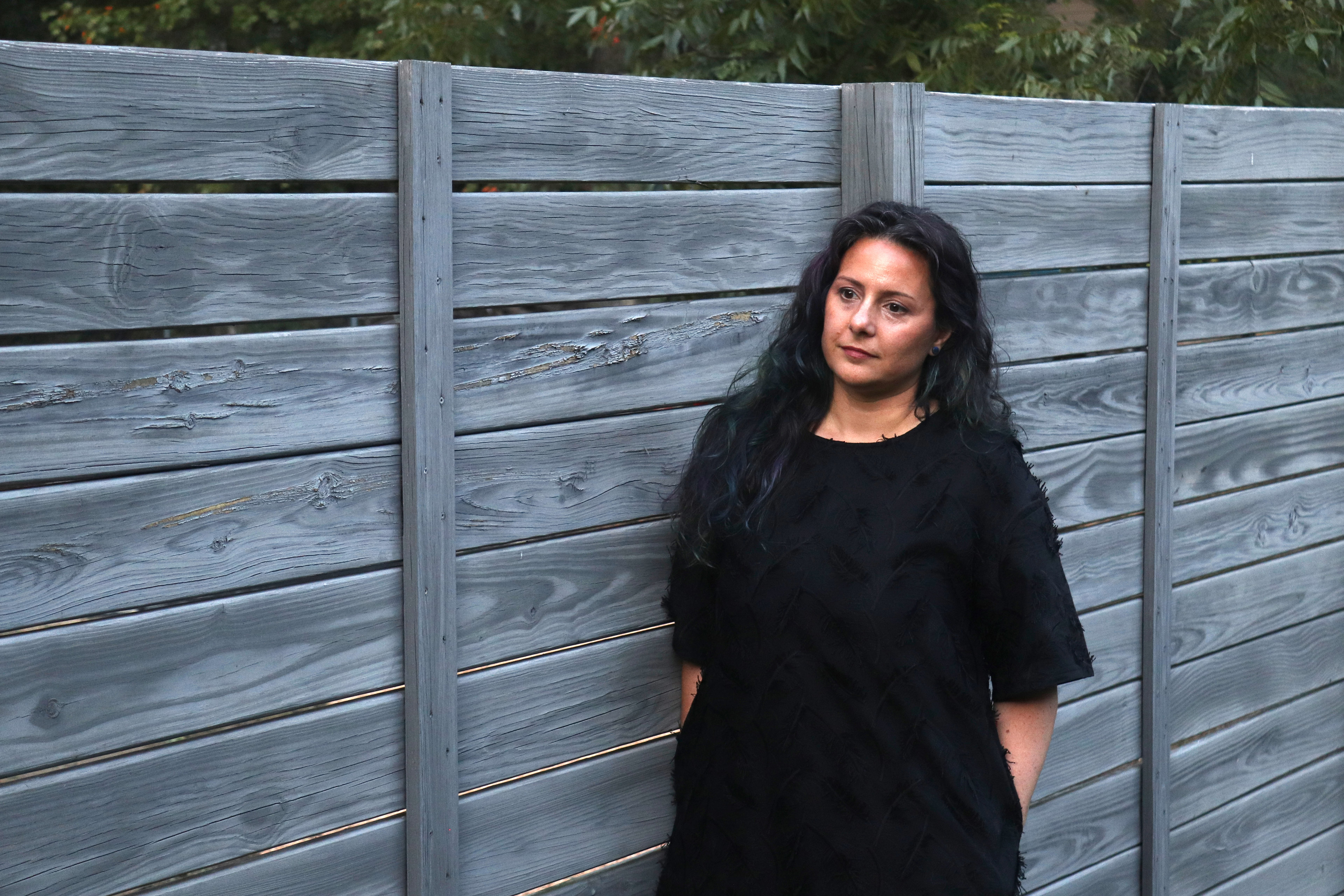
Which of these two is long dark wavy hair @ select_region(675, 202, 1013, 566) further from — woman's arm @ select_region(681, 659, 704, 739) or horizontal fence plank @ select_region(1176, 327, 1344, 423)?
horizontal fence plank @ select_region(1176, 327, 1344, 423)

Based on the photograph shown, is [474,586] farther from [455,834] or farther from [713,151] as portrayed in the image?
[713,151]

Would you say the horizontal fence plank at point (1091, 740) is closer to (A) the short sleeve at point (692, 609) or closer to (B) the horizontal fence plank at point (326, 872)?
(A) the short sleeve at point (692, 609)

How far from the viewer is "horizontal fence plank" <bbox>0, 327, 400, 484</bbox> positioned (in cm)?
168

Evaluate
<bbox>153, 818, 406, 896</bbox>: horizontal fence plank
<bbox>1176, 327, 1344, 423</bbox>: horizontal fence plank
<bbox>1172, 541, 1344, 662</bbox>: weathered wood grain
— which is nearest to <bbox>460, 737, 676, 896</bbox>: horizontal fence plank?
<bbox>153, 818, 406, 896</bbox>: horizontal fence plank

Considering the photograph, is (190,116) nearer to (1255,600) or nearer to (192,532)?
(192,532)

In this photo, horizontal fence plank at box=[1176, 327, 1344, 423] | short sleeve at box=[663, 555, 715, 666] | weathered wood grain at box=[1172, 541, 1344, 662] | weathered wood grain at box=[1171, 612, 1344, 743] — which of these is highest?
horizontal fence plank at box=[1176, 327, 1344, 423]

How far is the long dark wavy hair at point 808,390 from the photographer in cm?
234

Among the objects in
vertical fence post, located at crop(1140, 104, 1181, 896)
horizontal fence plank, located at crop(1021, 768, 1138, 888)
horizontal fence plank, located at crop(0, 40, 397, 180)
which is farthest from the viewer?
vertical fence post, located at crop(1140, 104, 1181, 896)

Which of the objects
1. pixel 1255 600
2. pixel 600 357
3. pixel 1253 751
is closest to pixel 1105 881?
pixel 1253 751

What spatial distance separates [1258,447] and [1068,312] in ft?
3.14

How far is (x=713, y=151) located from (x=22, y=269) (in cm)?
121

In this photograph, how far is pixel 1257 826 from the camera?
3.93 meters

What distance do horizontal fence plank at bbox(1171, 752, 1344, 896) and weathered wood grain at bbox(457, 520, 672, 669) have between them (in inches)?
77.0

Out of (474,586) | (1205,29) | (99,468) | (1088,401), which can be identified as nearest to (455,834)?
(474,586)
